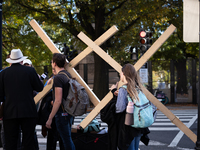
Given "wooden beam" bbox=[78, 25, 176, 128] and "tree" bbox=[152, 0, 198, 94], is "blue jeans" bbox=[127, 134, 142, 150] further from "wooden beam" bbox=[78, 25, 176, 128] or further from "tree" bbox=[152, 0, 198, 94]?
"tree" bbox=[152, 0, 198, 94]

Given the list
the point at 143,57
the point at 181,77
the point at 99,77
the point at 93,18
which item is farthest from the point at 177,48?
the point at 143,57

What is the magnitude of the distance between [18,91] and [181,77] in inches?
637

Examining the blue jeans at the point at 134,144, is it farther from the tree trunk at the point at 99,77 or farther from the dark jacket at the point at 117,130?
the tree trunk at the point at 99,77

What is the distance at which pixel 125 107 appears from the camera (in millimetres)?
3768

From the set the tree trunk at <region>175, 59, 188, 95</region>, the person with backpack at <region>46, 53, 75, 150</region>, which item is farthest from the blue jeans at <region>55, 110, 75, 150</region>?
the tree trunk at <region>175, 59, 188, 95</region>

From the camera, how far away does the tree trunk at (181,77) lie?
1869 cm

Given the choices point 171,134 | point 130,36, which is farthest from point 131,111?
point 130,36

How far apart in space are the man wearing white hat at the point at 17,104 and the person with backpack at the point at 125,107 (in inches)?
49.9

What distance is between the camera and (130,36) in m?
16.5

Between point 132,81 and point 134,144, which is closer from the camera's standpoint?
point 132,81

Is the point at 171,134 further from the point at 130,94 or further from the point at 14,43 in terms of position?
the point at 14,43

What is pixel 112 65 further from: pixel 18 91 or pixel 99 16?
pixel 99 16

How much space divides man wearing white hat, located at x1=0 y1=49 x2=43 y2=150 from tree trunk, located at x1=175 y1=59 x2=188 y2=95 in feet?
51.9

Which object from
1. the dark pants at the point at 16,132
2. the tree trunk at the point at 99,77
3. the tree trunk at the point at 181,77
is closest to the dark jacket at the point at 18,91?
the dark pants at the point at 16,132
